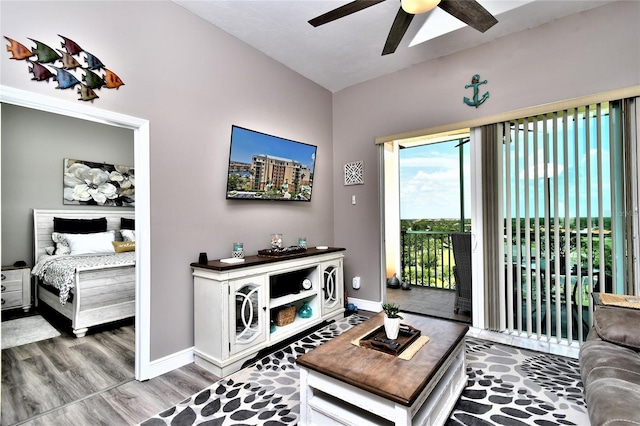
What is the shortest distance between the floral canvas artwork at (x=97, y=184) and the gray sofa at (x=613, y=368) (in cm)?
591

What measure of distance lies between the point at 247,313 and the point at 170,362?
695 millimetres

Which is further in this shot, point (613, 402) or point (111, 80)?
point (111, 80)

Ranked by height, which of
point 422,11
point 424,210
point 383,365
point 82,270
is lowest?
point 383,365

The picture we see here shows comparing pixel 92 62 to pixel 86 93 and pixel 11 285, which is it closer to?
pixel 86 93

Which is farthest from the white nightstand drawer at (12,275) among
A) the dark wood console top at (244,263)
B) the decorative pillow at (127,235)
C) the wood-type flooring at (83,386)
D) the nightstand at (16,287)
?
the dark wood console top at (244,263)

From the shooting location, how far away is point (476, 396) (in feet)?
6.59

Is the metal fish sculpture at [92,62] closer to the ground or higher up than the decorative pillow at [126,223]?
higher up

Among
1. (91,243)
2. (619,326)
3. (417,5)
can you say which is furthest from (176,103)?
(619,326)

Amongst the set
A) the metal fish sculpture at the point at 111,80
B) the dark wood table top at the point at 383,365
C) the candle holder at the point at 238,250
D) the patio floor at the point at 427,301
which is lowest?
the patio floor at the point at 427,301

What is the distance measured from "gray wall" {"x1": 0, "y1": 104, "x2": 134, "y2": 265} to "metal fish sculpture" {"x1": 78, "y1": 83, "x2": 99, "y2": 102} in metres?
3.20

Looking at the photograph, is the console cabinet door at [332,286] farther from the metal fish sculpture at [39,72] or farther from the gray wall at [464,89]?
the metal fish sculpture at [39,72]

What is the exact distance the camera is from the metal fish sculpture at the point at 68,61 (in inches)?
75.9

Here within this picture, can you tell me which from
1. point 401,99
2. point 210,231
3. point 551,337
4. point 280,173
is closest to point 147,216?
point 210,231

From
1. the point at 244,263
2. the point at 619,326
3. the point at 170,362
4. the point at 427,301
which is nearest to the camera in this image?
the point at 619,326
